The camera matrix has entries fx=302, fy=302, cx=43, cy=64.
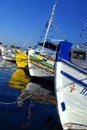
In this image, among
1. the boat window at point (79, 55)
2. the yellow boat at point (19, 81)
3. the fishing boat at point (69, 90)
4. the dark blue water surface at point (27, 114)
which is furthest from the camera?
the yellow boat at point (19, 81)

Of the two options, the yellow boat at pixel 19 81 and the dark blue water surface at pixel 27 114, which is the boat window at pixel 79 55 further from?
the yellow boat at pixel 19 81

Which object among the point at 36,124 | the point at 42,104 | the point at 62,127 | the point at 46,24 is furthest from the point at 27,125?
the point at 46,24

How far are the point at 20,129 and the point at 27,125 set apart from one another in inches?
22.2

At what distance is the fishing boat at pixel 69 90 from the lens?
9.73 metres

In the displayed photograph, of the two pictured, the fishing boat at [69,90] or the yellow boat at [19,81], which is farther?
the yellow boat at [19,81]

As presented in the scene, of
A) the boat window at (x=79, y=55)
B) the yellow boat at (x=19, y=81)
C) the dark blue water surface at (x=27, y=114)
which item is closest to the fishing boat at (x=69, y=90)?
the dark blue water surface at (x=27, y=114)

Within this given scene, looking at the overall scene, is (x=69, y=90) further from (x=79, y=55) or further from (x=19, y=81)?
(x=19, y=81)

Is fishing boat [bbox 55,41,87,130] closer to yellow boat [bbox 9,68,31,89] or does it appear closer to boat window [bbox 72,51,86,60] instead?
boat window [bbox 72,51,86,60]

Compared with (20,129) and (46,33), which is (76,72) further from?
(46,33)

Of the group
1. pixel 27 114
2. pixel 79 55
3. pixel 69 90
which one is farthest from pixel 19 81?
pixel 69 90

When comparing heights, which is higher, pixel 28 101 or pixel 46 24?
pixel 46 24

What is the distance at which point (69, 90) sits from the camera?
1000 cm

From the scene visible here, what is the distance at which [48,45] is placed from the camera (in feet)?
89.5

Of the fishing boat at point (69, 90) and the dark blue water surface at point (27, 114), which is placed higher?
the fishing boat at point (69, 90)
